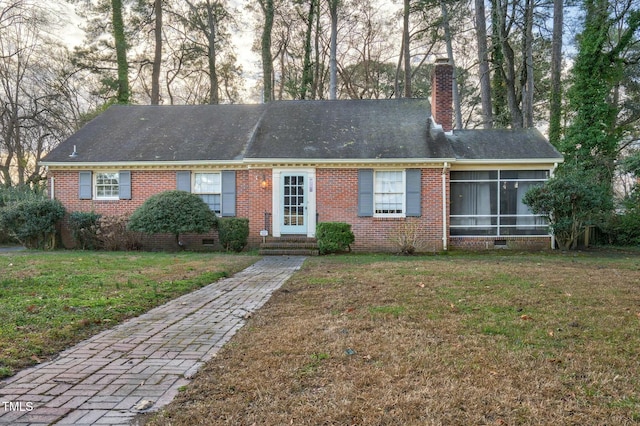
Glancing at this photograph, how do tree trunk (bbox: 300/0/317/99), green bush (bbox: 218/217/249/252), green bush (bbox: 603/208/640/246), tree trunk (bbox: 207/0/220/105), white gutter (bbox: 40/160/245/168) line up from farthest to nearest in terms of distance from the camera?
tree trunk (bbox: 207/0/220/105) → tree trunk (bbox: 300/0/317/99) → green bush (bbox: 603/208/640/246) → white gutter (bbox: 40/160/245/168) → green bush (bbox: 218/217/249/252)

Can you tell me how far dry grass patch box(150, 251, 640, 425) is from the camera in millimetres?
2469

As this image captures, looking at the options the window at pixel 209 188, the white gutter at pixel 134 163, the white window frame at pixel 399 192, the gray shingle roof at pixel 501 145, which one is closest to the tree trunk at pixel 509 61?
the gray shingle roof at pixel 501 145

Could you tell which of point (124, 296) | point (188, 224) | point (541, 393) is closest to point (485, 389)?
point (541, 393)

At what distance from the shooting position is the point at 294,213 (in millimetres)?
13352

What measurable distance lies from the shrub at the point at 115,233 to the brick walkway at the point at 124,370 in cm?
878

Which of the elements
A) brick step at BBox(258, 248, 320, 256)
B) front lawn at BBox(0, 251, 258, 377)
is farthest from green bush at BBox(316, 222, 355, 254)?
front lawn at BBox(0, 251, 258, 377)

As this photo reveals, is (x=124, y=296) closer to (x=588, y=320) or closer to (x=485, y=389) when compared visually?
(x=485, y=389)

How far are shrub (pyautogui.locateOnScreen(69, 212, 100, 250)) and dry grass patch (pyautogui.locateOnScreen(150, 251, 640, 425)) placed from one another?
32.5ft

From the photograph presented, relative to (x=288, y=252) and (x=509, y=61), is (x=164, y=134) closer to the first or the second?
(x=288, y=252)

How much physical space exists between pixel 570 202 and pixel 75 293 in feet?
39.9

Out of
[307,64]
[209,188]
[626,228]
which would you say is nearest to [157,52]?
[307,64]

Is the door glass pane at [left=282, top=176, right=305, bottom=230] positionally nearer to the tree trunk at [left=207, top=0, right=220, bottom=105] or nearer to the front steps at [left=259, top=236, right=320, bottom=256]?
the front steps at [left=259, top=236, right=320, bottom=256]

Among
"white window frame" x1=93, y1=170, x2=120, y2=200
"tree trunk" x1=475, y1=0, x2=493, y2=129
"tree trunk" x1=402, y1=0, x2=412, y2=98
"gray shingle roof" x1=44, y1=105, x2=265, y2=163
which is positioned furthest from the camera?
"tree trunk" x1=402, y1=0, x2=412, y2=98

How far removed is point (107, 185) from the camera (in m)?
14.3
